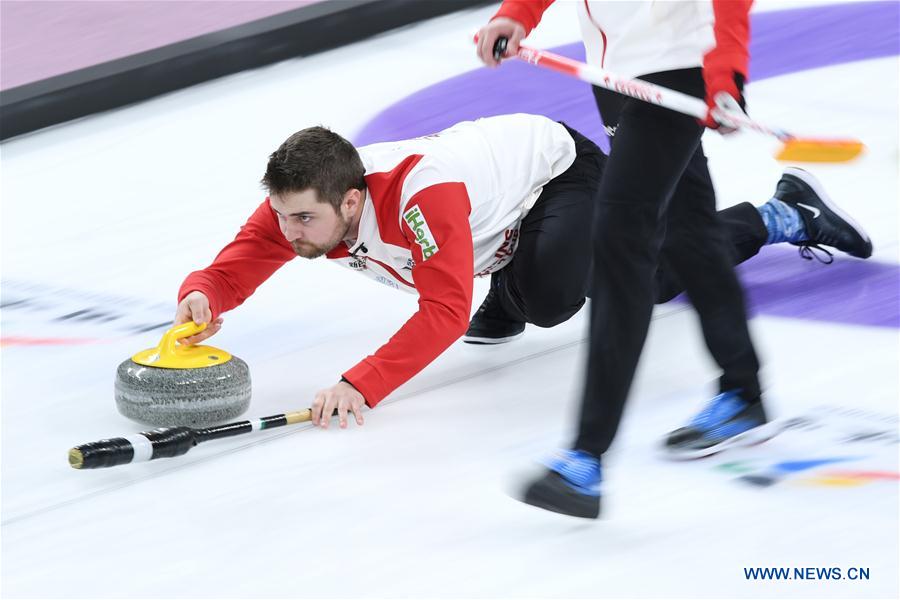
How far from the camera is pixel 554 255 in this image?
2.50 m

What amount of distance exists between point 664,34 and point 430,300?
0.63m

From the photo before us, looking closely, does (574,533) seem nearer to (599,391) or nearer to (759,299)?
(599,391)

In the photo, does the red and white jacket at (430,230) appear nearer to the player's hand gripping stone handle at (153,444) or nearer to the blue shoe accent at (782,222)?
the player's hand gripping stone handle at (153,444)

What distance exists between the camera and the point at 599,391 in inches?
74.2

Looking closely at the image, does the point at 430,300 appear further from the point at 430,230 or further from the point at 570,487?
the point at 570,487

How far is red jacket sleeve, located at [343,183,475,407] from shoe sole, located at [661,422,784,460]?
0.43m

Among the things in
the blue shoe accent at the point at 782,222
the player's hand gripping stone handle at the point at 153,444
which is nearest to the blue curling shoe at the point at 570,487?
the player's hand gripping stone handle at the point at 153,444

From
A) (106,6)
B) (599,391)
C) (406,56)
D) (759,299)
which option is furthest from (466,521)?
(106,6)

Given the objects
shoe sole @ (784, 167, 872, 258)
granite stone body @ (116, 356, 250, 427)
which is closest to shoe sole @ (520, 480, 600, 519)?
granite stone body @ (116, 356, 250, 427)

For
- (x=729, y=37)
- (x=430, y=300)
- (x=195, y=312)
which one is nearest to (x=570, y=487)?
(x=430, y=300)

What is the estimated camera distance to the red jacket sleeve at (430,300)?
7.54 ft

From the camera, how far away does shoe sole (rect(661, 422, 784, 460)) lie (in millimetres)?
2141

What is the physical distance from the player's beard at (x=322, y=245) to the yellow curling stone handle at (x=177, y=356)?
228mm
